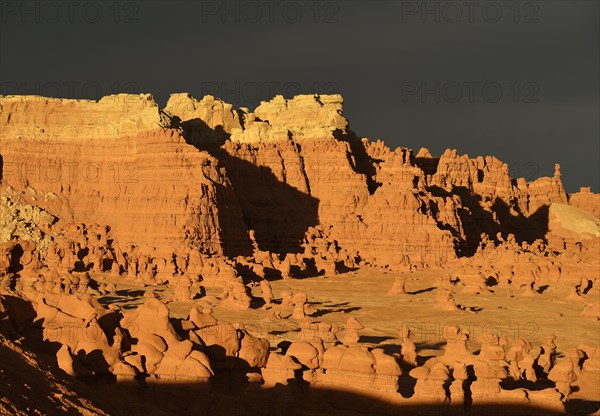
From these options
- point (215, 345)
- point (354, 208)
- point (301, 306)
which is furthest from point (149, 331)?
point (354, 208)

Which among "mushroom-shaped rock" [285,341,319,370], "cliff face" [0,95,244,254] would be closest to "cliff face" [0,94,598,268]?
"cliff face" [0,95,244,254]

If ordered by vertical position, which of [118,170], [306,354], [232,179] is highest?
[232,179]

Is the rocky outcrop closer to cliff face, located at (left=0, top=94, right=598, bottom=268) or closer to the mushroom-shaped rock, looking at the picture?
cliff face, located at (left=0, top=94, right=598, bottom=268)

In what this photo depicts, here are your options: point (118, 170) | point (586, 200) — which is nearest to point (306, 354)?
point (118, 170)

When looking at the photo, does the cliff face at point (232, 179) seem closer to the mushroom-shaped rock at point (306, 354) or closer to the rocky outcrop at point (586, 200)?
the rocky outcrop at point (586, 200)

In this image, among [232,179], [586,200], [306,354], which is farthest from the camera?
[586,200]

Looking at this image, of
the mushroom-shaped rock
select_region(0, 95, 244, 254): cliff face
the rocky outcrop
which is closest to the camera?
the mushroom-shaped rock

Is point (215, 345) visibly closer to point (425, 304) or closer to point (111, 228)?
point (425, 304)

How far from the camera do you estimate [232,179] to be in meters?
56.6

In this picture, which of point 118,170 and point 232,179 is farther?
point 232,179

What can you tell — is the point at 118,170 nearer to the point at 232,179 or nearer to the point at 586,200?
the point at 232,179

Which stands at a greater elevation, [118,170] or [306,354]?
[118,170]

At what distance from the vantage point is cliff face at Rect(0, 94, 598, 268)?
47938 millimetres

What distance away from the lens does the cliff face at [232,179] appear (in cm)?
4794
